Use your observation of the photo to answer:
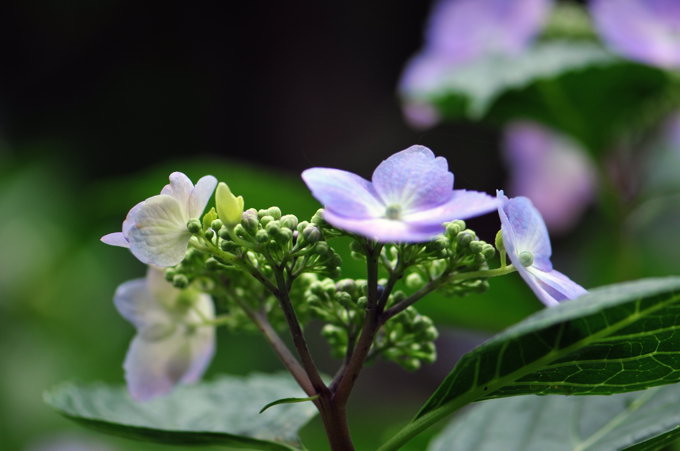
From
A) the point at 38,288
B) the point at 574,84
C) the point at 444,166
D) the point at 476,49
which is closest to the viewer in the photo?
the point at 444,166

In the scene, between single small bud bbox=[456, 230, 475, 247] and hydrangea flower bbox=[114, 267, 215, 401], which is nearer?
single small bud bbox=[456, 230, 475, 247]

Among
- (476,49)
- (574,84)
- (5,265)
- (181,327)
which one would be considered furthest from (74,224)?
(181,327)

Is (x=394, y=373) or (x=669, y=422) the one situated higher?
(x=669, y=422)

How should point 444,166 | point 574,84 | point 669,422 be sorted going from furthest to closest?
point 574,84
point 669,422
point 444,166

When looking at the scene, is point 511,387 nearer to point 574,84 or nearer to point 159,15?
point 574,84

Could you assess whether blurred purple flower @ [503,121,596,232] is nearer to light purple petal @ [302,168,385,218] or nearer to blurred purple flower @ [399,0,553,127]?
blurred purple flower @ [399,0,553,127]

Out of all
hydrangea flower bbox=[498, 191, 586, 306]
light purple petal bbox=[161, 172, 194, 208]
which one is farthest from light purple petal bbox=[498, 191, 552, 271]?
light purple petal bbox=[161, 172, 194, 208]
